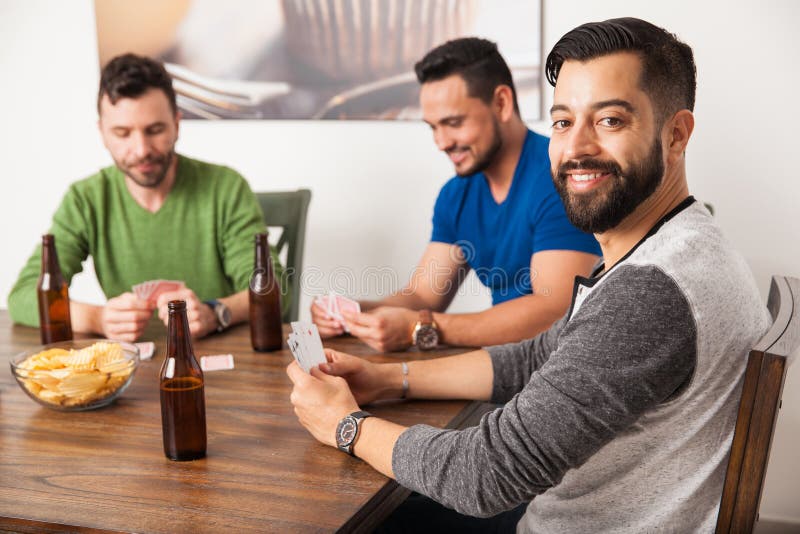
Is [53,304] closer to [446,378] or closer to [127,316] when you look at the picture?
[127,316]

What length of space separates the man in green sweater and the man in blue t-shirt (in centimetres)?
59

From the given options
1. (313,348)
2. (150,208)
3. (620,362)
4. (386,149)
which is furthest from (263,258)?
(386,149)

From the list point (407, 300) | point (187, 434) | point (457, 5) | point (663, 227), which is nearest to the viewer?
point (663, 227)

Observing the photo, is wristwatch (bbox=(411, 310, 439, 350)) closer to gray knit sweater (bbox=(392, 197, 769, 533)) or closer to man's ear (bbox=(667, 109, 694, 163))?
gray knit sweater (bbox=(392, 197, 769, 533))

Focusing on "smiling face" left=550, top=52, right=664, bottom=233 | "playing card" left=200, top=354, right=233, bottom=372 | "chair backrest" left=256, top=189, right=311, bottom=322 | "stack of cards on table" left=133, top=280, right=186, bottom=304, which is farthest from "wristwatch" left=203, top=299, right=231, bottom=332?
"smiling face" left=550, top=52, right=664, bottom=233

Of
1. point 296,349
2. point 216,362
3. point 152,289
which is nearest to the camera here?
point 296,349

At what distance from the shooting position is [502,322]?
1.91m

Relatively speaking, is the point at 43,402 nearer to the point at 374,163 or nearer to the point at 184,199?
the point at 184,199

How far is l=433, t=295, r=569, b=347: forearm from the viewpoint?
6.08ft

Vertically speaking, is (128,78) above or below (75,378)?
above

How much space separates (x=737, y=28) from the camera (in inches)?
104

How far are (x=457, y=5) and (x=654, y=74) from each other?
187 cm

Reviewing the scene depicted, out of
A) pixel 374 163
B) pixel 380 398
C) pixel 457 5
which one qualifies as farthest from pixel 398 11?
pixel 380 398

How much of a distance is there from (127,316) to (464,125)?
3.64 feet
